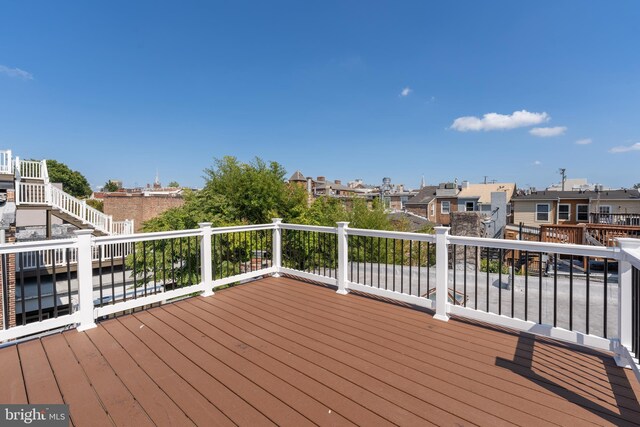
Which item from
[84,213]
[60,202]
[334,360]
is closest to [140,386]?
[334,360]

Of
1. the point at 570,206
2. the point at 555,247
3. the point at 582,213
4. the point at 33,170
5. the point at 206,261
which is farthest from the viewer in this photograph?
the point at 570,206

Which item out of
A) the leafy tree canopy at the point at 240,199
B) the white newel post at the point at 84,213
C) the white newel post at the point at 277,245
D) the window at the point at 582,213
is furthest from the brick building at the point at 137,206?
the window at the point at 582,213

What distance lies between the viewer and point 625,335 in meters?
2.21

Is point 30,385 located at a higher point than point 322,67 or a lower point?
lower

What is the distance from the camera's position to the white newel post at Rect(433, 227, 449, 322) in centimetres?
323

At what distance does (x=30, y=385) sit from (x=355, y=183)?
63.9m

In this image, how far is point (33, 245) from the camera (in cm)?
269

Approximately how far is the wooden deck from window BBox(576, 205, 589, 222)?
87.0 ft

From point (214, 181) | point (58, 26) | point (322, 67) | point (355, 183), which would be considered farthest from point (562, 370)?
point (355, 183)

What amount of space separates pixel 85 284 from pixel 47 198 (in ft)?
45.8

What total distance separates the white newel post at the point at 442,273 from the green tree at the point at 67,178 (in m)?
55.1

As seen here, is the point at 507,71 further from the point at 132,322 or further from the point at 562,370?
the point at 132,322

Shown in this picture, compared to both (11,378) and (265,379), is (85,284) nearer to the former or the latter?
(11,378)

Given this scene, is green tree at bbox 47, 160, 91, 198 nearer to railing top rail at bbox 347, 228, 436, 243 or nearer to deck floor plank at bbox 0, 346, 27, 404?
deck floor plank at bbox 0, 346, 27, 404
